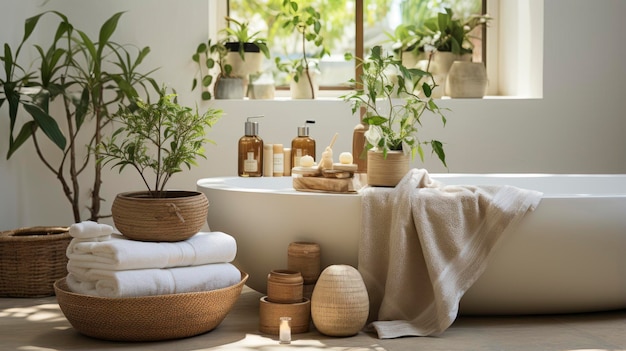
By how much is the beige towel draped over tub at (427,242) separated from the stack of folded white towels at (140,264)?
51 centimetres

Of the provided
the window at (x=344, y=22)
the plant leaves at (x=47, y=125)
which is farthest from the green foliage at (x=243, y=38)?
the plant leaves at (x=47, y=125)

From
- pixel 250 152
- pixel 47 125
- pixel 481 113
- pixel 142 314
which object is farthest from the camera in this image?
pixel 481 113

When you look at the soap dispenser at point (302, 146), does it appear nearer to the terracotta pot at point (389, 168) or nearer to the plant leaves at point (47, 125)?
the terracotta pot at point (389, 168)

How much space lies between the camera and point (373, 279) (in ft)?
9.85

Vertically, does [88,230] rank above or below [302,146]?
below

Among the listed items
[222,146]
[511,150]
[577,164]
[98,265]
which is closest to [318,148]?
[222,146]

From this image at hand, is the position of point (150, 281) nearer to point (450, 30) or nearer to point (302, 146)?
point (302, 146)

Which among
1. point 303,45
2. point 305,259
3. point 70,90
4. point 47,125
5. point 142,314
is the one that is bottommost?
point 142,314

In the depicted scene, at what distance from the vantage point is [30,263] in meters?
3.52

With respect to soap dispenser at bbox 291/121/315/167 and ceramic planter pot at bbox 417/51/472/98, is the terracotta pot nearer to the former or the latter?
soap dispenser at bbox 291/121/315/167

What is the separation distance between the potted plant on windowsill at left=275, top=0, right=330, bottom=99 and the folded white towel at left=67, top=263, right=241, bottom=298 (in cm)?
176

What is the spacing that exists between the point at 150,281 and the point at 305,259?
564 mm

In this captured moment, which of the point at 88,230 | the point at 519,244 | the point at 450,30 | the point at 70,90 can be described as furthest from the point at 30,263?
the point at 450,30

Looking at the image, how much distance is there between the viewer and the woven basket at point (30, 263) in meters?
3.49
